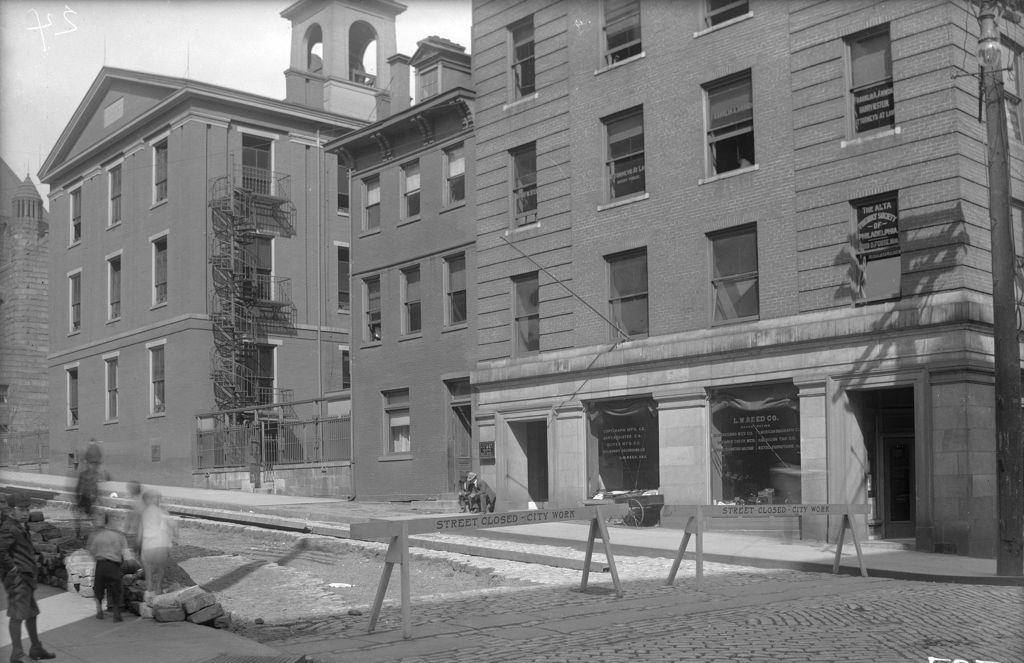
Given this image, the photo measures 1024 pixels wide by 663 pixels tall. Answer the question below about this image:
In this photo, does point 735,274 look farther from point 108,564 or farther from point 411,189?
point 108,564

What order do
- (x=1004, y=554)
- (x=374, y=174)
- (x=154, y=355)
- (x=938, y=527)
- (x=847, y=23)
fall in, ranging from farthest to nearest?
(x=154, y=355) → (x=374, y=174) → (x=847, y=23) → (x=938, y=527) → (x=1004, y=554)

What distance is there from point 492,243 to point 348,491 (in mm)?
Answer: 10135

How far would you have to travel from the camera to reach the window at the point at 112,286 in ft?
149

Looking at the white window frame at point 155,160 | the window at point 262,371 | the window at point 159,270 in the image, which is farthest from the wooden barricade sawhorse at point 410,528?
the white window frame at point 155,160

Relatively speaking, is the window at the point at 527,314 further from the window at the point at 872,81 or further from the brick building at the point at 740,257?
the window at the point at 872,81

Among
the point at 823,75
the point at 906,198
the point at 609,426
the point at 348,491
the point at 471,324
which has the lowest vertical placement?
the point at 348,491

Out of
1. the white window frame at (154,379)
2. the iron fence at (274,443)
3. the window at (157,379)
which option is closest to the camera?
the iron fence at (274,443)

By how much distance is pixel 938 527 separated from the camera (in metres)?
19.4

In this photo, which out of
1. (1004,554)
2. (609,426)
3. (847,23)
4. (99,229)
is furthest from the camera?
(99,229)

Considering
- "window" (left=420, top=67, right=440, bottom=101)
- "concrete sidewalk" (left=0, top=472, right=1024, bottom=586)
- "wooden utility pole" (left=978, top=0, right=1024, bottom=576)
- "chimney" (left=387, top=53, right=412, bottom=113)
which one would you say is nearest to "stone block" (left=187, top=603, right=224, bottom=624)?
"concrete sidewalk" (left=0, top=472, right=1024, bottom=586)

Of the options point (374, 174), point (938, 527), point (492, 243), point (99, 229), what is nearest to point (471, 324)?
point (492, 243)

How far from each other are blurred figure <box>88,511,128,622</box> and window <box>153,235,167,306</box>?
31.1 metres

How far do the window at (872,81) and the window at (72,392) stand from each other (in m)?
38.1

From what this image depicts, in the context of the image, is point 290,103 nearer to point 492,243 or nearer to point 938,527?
point 492,243
